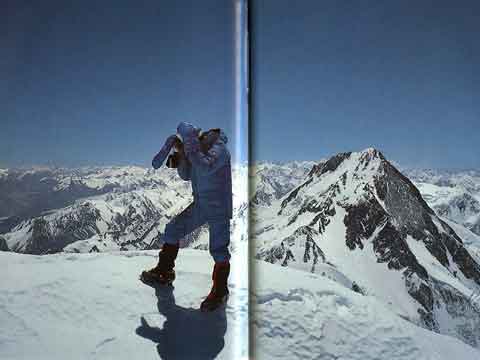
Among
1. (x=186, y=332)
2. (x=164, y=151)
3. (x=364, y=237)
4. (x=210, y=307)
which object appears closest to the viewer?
(x=186, y=332)

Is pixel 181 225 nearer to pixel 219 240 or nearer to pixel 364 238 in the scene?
pixel 219 240

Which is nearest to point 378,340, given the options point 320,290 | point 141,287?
point 320,290

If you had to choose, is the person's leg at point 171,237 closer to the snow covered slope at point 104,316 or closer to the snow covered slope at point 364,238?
the snow covered slope at point 104,316

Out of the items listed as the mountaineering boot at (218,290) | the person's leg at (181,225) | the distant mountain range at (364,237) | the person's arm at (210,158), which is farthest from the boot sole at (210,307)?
the distant mountain range at (364,237)

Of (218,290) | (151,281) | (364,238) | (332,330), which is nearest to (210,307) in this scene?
(218,290)

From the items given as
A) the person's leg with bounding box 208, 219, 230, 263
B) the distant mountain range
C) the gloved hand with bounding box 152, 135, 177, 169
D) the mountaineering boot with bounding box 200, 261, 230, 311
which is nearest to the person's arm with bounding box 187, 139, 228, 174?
the gloved hand with bounding box 152, 135, 177, 169

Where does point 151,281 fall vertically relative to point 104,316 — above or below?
above
